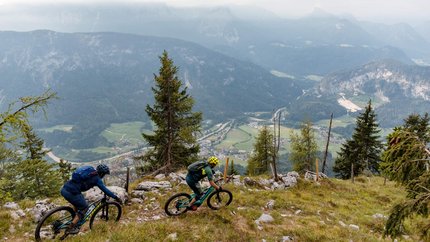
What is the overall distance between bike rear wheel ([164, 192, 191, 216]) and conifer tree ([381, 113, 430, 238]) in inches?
341

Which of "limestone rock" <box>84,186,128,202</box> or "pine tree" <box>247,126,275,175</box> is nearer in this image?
"limestone rock" <box>84,186,128,202</box>

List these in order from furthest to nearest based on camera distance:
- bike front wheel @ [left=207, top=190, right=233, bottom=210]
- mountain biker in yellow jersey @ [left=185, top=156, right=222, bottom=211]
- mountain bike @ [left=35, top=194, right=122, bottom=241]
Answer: bike front wheel @ [left=207, top=190, right=233, bottom=210]
mountain biker in yellow jersey @ [left=185, top=156, right=222, bottom=211]
mountain bike @ [left=35, top=194, right=122, bottom=241]

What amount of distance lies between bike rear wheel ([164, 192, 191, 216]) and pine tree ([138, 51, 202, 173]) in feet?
60.6

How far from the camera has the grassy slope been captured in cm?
1290

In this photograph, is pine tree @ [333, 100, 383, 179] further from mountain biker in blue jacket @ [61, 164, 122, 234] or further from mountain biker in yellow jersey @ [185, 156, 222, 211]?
mountain biker in blue jacket @ [61, 164, 122, 234]

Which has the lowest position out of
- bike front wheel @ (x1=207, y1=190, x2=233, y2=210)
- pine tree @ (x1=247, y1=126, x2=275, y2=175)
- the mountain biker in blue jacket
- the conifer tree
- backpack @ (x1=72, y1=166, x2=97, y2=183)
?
pine tree @ (x1=247, y1=126, x2=275, y2=175)

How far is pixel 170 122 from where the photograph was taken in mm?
35188

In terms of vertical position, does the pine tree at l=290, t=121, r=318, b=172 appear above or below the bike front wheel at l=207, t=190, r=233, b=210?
below

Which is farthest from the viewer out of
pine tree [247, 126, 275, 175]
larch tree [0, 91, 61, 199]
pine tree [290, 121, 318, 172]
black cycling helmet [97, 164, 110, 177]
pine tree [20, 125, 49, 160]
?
pine tree [247, 126, 275, 175]

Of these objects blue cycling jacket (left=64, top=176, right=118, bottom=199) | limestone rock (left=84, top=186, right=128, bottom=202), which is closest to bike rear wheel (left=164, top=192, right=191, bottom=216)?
limestone rock (left=84, top=186, right=128, bottom=202)

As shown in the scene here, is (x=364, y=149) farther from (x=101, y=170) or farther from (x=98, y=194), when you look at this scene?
(x=101, y=170)

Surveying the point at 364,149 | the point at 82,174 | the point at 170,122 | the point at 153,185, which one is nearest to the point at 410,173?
the point at 82,174

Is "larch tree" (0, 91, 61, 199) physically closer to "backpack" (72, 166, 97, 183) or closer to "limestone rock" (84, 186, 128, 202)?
"limestone rock" (84, 186, 128, 202)

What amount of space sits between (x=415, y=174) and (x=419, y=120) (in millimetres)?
49107
